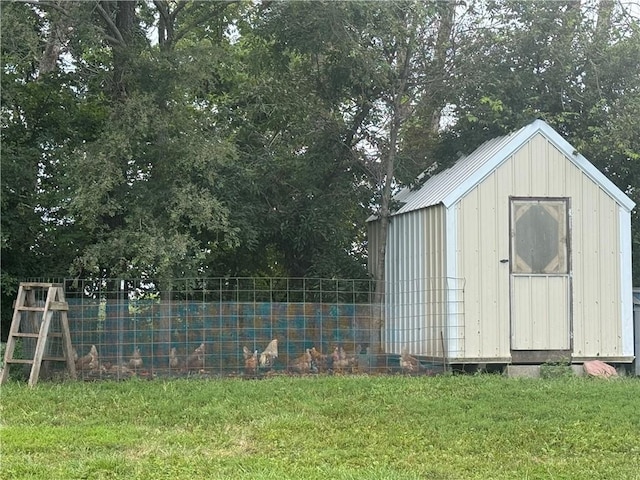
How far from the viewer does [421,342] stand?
13352mm

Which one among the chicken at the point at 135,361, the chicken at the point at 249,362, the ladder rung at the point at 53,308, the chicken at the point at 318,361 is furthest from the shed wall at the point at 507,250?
the ladder rung at the point at 53,308

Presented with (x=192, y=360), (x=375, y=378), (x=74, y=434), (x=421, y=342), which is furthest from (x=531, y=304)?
(x=74, y=434)

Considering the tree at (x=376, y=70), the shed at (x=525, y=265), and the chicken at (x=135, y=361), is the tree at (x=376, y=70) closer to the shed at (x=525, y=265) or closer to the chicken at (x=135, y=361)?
the shed at (x=525, y=265)

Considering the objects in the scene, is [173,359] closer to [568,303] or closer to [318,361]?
[318,361]

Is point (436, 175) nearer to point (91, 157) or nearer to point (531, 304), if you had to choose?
point (531, 304)

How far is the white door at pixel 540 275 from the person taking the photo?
42.6 ft

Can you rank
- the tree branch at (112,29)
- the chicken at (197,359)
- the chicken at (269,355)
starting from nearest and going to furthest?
1. the chicken at (197,359)
2. the chicken at (269,355)
3. the tree branch at (112,29)

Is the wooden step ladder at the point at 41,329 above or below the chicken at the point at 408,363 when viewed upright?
above

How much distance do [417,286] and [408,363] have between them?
5.10 ft

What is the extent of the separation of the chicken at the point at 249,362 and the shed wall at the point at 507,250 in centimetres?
304

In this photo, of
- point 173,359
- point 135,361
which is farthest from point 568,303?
point 135,361

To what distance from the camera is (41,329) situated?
1134 cm

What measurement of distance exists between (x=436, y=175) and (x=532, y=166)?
264 centimetres

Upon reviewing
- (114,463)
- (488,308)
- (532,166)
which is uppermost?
(532,166)
